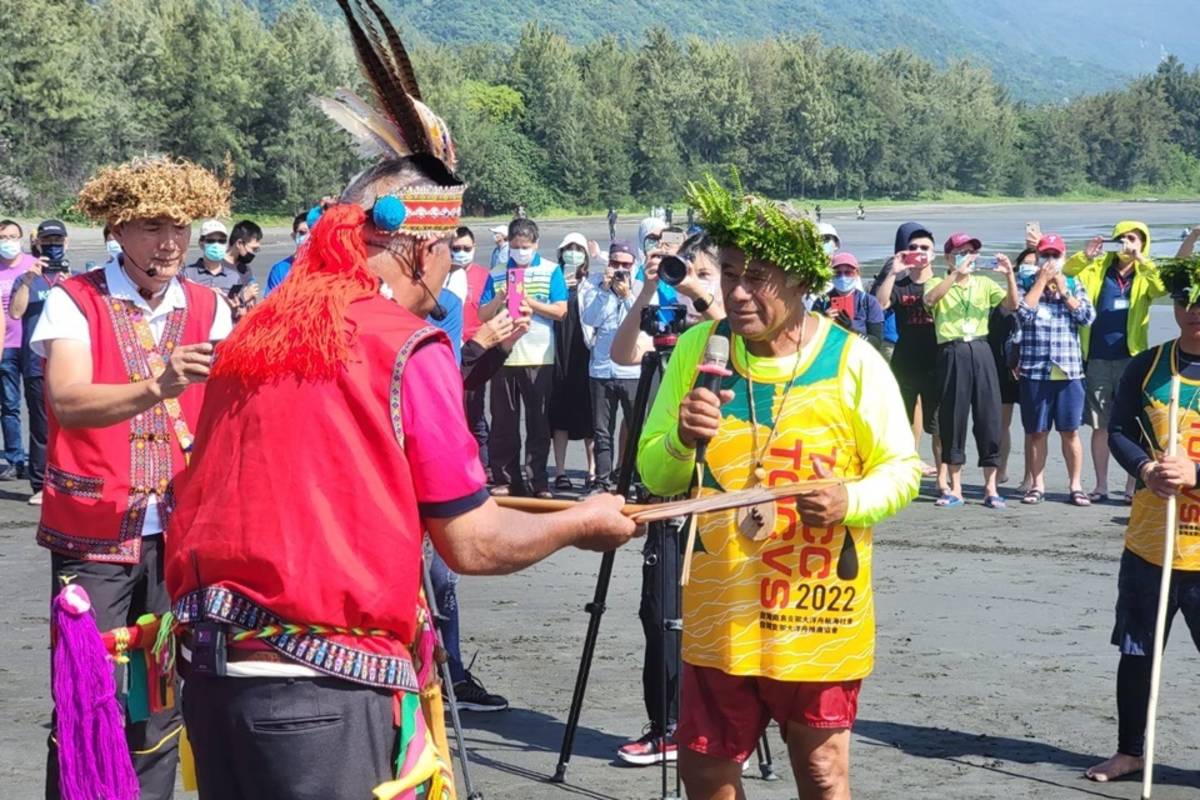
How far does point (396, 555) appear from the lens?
11.0ft

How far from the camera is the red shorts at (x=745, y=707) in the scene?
4539 mm

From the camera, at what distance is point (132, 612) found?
5355 mm

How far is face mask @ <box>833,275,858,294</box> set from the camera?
44.7 ft

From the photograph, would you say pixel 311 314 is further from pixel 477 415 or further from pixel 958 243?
pixel 958 243

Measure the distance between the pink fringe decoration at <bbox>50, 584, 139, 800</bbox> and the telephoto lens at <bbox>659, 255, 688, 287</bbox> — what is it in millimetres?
2562

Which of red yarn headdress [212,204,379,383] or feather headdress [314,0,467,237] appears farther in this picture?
feather headdress [314,0,467,237]

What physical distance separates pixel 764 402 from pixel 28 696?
4.55 m

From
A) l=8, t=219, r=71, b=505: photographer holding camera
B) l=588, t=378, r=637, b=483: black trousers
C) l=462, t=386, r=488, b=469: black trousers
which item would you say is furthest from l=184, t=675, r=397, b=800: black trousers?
l=8, t=219, r=71, b=505: photographer holding camera

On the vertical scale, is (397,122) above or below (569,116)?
below

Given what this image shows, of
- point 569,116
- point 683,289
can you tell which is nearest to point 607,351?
point 683,289

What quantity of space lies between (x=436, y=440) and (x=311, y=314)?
0.39m

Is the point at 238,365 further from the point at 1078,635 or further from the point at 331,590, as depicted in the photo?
the point at 1078,635

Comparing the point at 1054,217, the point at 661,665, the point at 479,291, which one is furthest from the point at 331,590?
the point at 1054,217

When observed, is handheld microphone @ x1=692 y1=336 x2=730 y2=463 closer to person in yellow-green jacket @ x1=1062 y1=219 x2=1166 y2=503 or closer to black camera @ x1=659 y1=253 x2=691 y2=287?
black camera @ x1=659 y1=253 x2=691 y2=287
